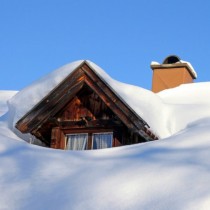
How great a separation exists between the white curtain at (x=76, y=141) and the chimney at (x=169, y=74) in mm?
3703

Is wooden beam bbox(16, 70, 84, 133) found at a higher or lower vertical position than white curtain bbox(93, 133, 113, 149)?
higher

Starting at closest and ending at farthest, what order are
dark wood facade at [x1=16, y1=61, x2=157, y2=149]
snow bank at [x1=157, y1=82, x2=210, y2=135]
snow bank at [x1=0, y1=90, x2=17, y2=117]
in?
dark wood facade at [x1=16, y1=61, x2=157, y2=149] < snow bank at [x1=157, y1=82, x2=210, y2=135] < snow bank at [x1=0, y1=90, x2=17, y2=117]

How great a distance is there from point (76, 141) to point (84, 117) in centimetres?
34

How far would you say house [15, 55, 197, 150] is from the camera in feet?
25.1

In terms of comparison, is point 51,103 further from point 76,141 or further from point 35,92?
point 76,141

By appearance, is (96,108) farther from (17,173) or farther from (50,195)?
(50,195)

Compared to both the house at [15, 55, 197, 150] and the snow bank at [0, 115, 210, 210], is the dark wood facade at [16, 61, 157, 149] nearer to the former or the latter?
the house at [15, 55, 197, 150]

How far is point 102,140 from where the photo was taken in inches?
320

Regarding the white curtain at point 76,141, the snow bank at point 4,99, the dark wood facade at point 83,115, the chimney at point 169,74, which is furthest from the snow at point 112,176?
the chimney at point 169,74

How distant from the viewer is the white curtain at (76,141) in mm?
Answer: 8211

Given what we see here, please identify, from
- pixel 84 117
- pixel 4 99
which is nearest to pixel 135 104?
pixel 84 117

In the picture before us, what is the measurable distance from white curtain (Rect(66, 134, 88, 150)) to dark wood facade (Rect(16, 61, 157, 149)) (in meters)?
0.06

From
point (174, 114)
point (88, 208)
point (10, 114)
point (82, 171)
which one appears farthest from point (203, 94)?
point (88, 208)

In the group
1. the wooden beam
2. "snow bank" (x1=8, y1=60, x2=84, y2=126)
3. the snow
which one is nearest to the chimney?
"snow bank" (x1=8, y1=60, x2=84, y2=126)
